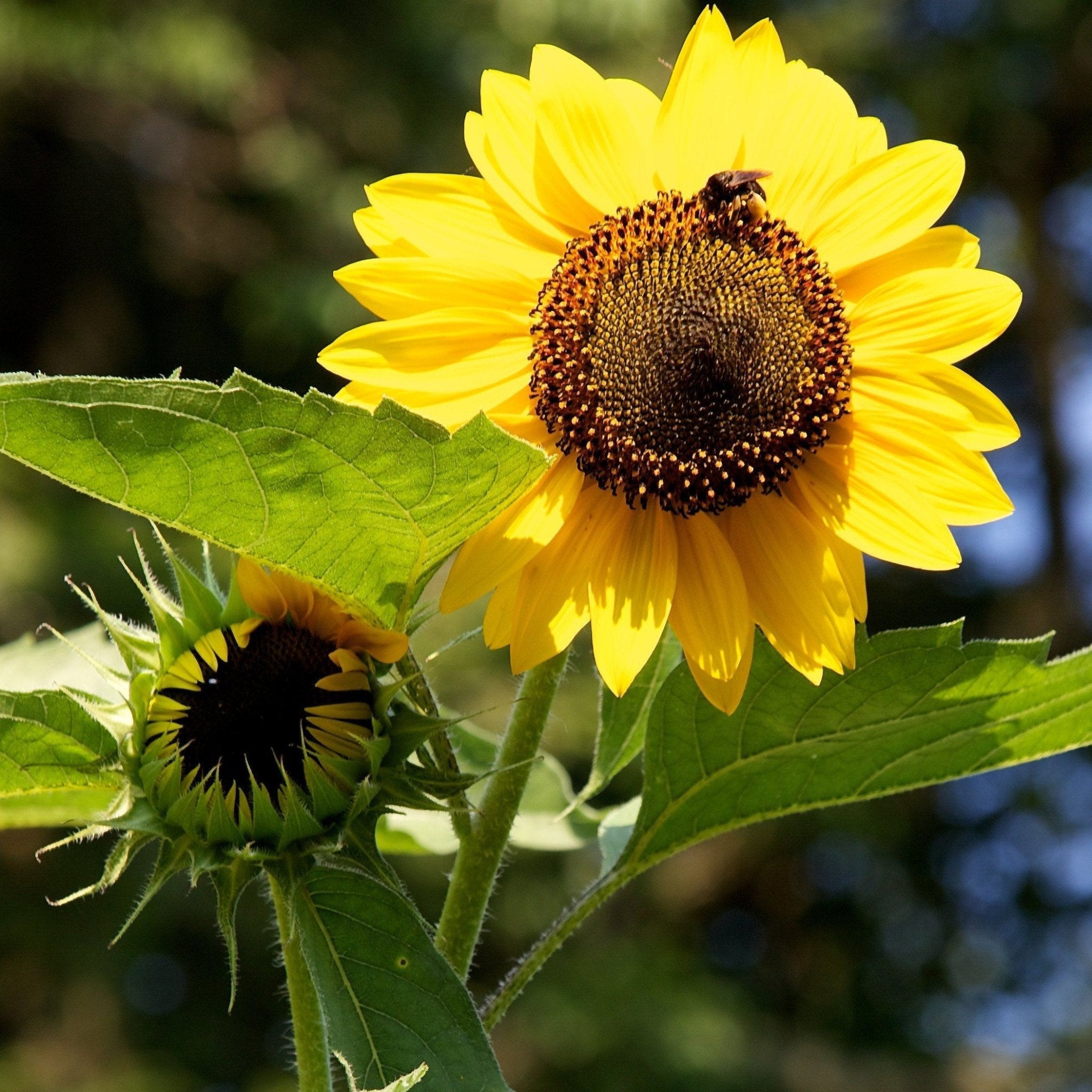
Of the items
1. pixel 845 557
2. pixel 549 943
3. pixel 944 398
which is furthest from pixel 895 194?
pixel 549 943

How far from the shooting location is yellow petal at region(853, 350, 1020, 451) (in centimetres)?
96

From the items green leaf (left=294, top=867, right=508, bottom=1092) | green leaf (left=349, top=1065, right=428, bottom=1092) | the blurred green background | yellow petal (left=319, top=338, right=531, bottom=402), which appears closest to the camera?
green leaf (left=349, top=1065, right=428, bottom=1092)

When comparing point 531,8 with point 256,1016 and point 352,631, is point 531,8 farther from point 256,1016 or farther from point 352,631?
point 352,631

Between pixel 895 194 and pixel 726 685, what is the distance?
36 centimetres

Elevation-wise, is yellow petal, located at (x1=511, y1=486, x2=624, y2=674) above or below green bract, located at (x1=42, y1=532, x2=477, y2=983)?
above

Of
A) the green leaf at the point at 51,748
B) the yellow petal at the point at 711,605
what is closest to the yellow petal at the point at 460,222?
the yellow petal at the point at 711,605

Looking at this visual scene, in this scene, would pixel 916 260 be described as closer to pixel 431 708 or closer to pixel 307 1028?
pixel 431 708

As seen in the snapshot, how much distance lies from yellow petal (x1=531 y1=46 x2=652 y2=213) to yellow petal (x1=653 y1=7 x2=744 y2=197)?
0.10 feet

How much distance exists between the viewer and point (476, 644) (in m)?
5.86

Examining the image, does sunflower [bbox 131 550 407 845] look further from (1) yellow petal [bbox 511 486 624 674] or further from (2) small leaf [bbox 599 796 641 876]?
(2) small leaf [bbox 599 796 641 876]

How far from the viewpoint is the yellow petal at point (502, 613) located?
933 mm

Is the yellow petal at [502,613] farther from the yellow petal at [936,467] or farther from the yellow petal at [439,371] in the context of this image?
the yellow petal at [936,467]

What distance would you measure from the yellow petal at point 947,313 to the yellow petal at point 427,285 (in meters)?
0.25

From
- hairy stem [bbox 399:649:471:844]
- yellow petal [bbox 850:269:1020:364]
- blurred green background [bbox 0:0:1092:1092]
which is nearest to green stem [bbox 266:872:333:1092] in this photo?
hairy stem [bbox 399:649:471:844]
